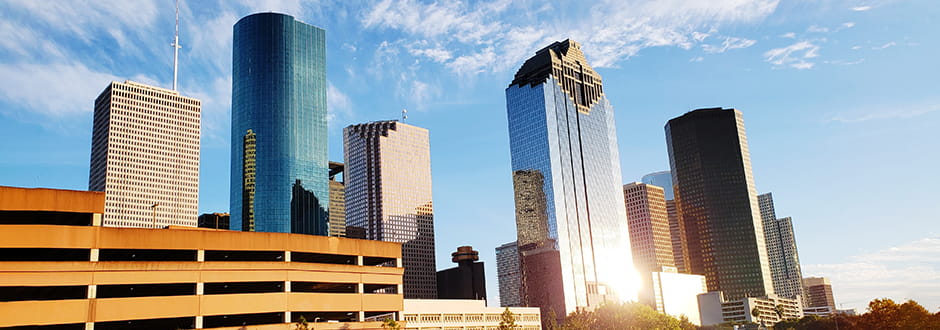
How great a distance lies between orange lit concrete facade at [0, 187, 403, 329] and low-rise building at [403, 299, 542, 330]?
145ft

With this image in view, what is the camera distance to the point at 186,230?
298 feet

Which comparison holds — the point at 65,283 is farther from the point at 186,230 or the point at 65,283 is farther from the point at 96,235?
the point at 186,230

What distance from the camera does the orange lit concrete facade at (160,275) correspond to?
→ 81438 millimetres

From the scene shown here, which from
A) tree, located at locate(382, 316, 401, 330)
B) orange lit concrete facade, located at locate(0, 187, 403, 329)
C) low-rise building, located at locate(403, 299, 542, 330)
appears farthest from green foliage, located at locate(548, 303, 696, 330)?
orange lit concrete facade, located at locate(0, 187, 403, 329)

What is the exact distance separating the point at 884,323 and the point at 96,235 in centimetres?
14649

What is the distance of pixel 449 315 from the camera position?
164 metres

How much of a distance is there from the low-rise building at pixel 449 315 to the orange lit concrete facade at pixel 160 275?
44130mm

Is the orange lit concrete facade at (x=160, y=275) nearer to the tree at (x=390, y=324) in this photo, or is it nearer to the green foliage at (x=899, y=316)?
the tree at (x=390, y=324)

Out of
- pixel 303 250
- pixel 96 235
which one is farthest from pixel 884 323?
pixel 96 235

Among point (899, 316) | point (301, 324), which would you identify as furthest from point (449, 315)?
point (899, 316)

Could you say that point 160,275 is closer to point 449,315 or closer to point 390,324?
point 390,324

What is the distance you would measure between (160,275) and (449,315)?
8523 cm

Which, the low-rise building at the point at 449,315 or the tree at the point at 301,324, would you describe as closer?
the tree at the point at 301,324

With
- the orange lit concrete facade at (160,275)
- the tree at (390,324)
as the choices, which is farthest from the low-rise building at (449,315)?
the orange lit concrete facade at (160,275)
